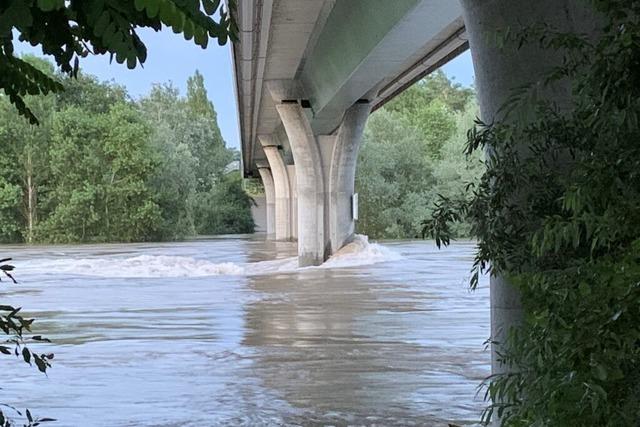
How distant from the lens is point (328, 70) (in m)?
20.5

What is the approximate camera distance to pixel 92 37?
1.87 metres

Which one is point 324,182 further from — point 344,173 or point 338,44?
point 338,44

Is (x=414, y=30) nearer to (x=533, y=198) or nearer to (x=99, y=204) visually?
(x=533, y=198)

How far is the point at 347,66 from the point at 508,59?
13212mm

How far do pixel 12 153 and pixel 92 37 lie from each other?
205ft

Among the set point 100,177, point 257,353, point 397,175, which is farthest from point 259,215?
point 257,353

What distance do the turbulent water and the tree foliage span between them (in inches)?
216

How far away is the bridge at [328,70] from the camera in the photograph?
14094 millimetres

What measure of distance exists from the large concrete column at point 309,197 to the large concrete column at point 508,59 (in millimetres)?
22840

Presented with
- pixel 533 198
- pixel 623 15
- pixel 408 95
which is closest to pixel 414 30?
pixel 533 198

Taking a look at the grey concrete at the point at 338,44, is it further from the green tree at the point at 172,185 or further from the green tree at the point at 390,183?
the green tree at the point at 172,185

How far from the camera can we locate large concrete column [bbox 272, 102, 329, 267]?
2798 cm

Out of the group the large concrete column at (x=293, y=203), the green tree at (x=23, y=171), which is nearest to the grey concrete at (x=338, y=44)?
the large concrete column at (x=293, y=203)

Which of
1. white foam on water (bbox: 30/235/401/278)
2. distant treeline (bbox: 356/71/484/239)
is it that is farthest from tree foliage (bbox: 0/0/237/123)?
distant treeline (bbox: 356/71/484/239)
